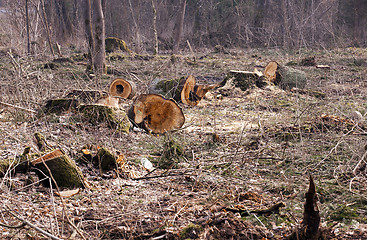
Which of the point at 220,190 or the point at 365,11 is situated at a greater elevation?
the point at 365,11

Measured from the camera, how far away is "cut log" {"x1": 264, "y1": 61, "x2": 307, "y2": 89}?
1024 centimetres

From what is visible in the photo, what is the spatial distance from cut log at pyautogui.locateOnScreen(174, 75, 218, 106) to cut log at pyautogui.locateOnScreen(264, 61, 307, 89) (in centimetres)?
268

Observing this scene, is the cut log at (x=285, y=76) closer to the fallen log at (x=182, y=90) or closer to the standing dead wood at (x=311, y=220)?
the fallen log at (x=182, y=90)

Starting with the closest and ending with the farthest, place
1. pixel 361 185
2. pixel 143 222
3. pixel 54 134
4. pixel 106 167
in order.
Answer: pixel 143 222
pixel 361 185
pixel 106 167
pixel 54 134

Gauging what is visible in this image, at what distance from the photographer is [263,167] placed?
14.0ft

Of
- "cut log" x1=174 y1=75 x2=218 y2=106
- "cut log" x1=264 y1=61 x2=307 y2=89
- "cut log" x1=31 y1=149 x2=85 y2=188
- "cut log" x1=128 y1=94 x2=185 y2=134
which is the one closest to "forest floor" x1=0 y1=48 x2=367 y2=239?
"cut log" x1=31 y1=149 x2=85 y2=188

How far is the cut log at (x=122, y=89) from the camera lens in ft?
26.6

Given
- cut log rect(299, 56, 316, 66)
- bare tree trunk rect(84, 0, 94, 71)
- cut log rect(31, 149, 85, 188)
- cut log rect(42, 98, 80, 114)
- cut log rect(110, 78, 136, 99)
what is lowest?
cut log rect(299, 56, 316, 66)

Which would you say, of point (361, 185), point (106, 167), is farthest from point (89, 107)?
point (361, 185)

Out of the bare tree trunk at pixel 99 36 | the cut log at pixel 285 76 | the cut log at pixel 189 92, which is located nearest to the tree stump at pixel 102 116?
the cut log at pixel 189 92

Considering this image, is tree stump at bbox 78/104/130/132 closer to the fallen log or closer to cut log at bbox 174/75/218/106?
the fallen log

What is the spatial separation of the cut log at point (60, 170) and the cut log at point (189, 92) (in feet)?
16.7

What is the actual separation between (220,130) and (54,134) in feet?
9.44

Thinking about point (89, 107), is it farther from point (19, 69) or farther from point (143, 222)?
point (143, 222)
